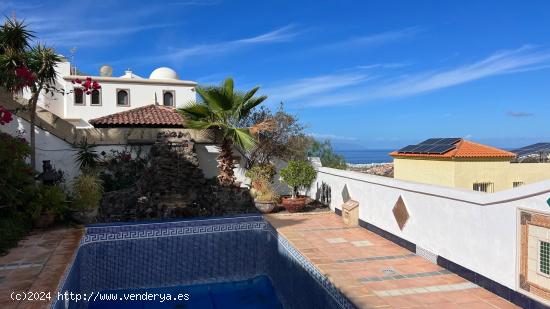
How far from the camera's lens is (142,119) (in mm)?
14547

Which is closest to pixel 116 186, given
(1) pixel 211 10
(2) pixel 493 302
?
(1) pixel 211 10

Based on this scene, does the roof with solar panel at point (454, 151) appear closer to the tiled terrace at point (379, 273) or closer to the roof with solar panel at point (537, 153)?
the roof with solar panel at point (537, 153)

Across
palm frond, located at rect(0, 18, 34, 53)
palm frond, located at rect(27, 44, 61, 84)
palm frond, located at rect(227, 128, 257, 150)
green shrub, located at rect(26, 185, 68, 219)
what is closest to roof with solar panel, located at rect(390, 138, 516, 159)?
palm frond, located at rect(227, 128, 257, 150)

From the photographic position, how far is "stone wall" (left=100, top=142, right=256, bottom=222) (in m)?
11.3

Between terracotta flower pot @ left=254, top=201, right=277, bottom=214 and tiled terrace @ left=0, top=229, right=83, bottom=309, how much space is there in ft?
17.0

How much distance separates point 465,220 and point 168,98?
22.7 meters

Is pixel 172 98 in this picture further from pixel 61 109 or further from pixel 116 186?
pixel 116 186

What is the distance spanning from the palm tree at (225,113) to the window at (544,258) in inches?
339

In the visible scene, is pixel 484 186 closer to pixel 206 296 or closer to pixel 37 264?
pixel 206 296

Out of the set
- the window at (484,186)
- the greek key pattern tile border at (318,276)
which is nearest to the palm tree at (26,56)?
the greek key pattern tile border at (318,276)

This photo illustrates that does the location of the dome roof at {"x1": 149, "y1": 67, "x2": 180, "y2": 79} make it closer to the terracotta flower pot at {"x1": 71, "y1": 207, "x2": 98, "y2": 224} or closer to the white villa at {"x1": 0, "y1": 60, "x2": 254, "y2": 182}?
the white villa at {"x1": 0, "y1": 60, "x2": 254, "y2": 182}

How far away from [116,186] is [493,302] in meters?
11.3

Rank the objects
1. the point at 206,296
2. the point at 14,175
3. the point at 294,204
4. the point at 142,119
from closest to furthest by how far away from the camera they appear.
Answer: the point at 206,296, the point at 14,175, the point at 294,204, the point at 142,119

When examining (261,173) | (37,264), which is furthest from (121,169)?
(37,264)
